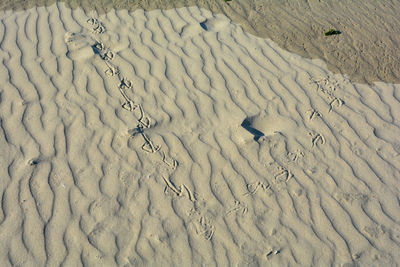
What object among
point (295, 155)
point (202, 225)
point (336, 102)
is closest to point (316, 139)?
point (295, 155)

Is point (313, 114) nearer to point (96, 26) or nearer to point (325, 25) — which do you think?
point (325, 25)

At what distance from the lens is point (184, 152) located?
3.86 metres

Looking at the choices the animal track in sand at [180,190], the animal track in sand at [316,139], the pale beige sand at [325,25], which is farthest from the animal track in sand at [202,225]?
the pale beige sand at [325,25]

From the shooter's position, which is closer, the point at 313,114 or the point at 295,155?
the point at 295,155

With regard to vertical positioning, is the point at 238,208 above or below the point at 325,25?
below

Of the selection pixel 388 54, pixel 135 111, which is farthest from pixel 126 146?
pixel 388 54

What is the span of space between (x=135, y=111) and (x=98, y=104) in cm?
49

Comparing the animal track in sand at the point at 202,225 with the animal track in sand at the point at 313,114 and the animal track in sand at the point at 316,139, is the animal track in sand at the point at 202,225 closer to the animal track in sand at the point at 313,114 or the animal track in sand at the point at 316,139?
the animal track in sand at the point at 316,139

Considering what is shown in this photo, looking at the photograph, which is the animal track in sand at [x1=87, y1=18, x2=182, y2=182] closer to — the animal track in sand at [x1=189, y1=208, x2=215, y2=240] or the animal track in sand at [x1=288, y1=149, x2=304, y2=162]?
the animal track in sand at [x1=189, y1=208, x2=215, y2=240]

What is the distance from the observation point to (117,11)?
557 centimetres

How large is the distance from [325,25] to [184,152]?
3.66 m

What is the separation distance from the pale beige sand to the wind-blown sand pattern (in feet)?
1.01

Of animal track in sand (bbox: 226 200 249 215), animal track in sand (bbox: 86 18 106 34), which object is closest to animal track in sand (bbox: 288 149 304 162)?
animal track in sand (bbox: 226 200 249 215)

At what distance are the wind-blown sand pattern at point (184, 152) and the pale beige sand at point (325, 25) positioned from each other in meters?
0.31
